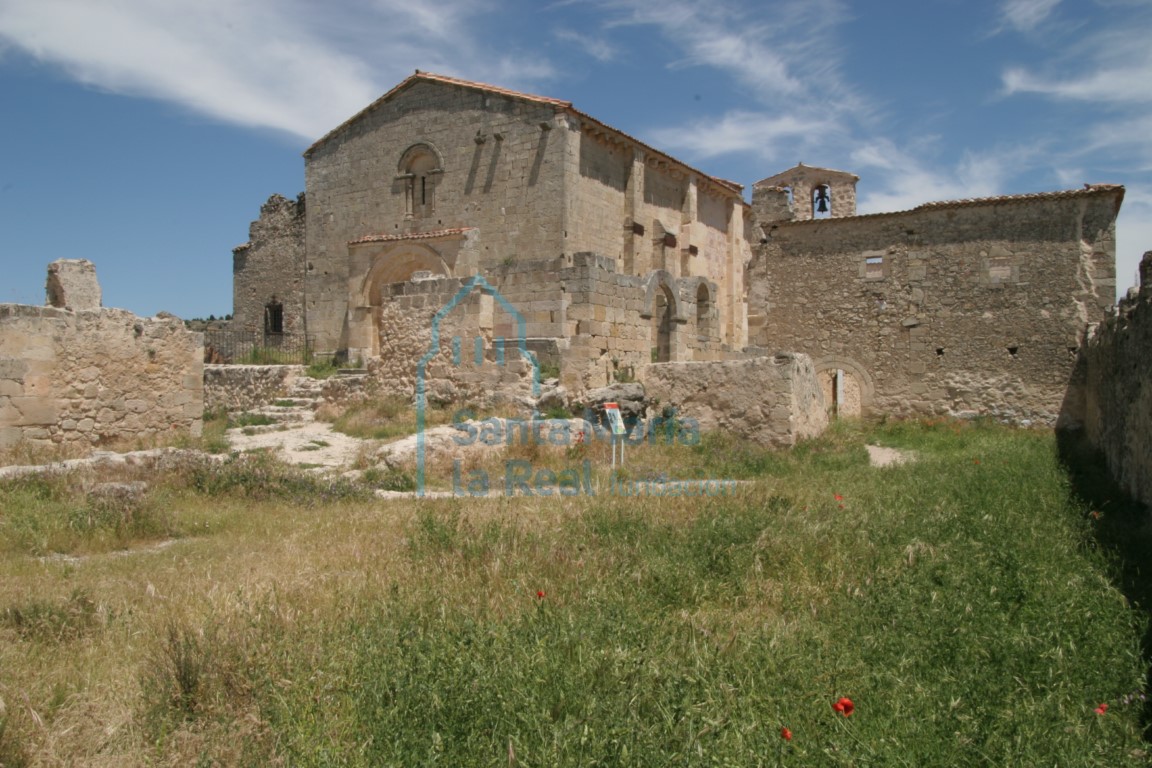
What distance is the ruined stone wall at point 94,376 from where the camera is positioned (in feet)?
31.6

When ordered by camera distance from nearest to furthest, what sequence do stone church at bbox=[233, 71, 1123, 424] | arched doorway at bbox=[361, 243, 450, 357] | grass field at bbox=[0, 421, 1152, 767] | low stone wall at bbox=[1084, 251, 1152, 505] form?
grass field at bbox=[0, 421, 1152, 767], low stone wall at bbox=[1084, 251, 1152, 505], stone church at bbox=[233, 71, 1123, 424], arched doorway at bbox=[361, 243, 450, 357]

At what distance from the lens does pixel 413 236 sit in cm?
2020

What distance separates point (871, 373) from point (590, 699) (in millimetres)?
16166

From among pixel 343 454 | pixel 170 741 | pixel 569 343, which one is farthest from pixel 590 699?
pixel 569 343

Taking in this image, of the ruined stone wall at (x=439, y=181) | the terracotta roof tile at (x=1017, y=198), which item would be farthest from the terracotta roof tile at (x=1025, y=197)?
the ruined stone wall at (x=439, y=181)

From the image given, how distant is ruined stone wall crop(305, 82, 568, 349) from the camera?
19188 millimetres

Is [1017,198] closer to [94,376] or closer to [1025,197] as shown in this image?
[1025,197]

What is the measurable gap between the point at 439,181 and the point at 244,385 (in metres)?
7.28

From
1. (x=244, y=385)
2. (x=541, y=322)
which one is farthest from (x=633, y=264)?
(x=244, y=385)

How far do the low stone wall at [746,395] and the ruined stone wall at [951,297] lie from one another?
615 centimetres

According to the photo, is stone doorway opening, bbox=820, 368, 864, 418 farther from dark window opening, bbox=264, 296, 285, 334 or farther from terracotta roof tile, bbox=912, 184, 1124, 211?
dark window opening, bbox=264, 296, 285, 334

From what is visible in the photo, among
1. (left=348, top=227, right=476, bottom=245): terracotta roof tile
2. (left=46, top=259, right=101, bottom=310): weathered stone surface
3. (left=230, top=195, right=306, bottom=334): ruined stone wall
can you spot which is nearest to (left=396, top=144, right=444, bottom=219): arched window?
(left=348, top=227, right=476, bottom=245): terracotta roof tile

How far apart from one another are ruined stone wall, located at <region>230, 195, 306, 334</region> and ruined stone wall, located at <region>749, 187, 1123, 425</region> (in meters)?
14.1

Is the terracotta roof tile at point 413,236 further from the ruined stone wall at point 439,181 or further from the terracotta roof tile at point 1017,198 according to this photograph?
the terracotta roof tile at point 1017,198
